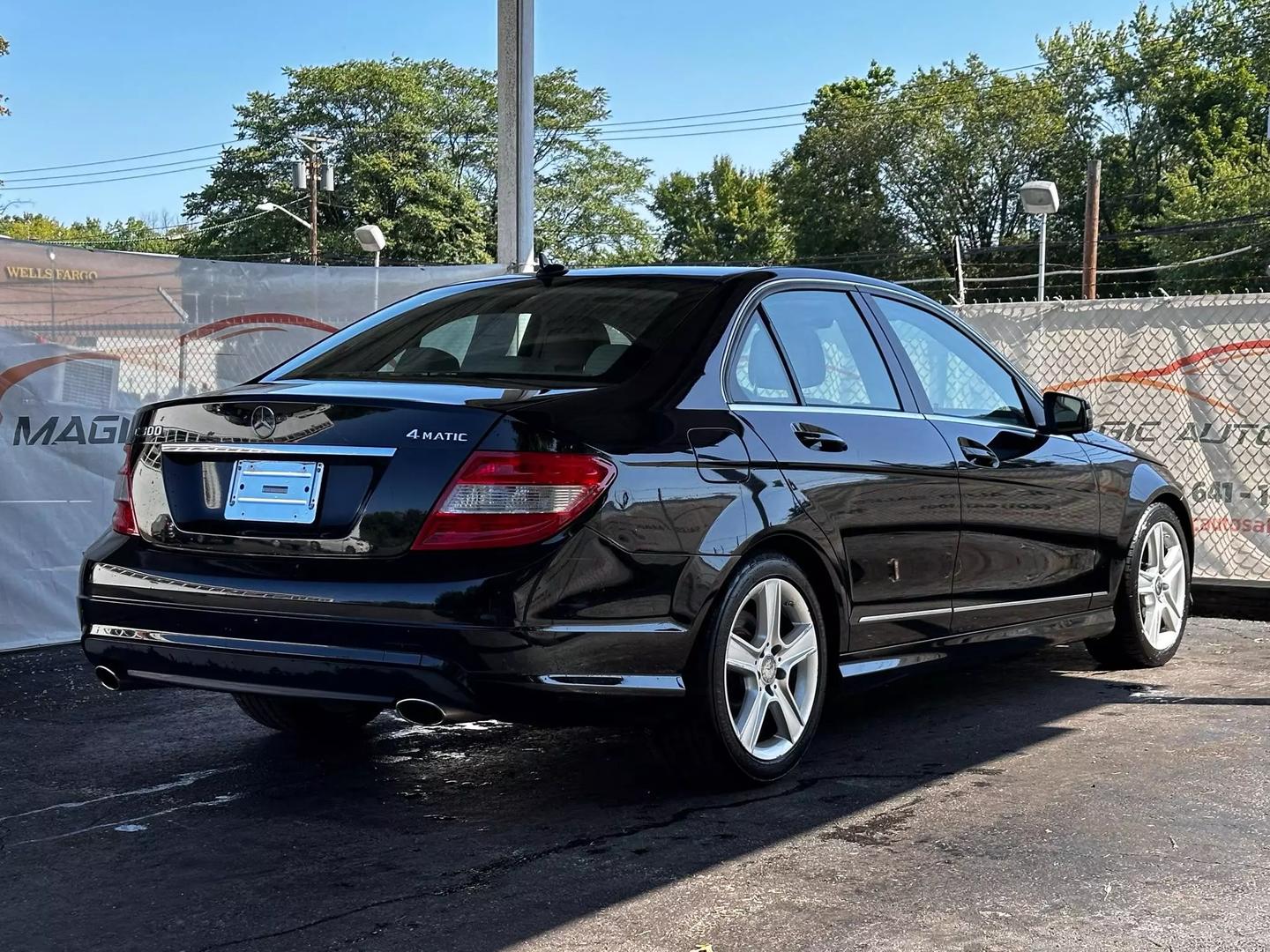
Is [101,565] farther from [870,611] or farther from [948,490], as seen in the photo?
[948,490]

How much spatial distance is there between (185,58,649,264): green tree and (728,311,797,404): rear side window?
64596mm

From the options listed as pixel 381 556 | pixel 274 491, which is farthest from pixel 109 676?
pixel 381 556

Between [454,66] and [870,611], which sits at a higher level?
[454,66]

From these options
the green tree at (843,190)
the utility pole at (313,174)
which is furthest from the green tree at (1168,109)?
the utility pole at (313,174)

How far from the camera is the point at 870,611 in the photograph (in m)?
5.02

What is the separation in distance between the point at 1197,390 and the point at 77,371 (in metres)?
5.93

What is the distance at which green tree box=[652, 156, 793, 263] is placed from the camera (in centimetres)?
9256

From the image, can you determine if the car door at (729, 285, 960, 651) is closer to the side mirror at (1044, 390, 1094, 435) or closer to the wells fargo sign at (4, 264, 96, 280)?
the side mirror at (1044, 390, 1094, 435)

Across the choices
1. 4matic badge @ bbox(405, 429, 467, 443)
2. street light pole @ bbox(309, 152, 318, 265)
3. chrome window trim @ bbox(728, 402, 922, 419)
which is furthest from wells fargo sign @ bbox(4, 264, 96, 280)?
street light pole @ bbox(309, 152, 318, 265)

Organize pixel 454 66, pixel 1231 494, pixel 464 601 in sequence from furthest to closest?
pixel 454 66 → pixel 1231 494 → pixel 464 601

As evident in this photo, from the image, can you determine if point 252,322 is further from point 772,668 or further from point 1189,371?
point 1189,371

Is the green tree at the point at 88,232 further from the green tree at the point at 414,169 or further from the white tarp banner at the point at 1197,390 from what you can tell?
the white tarp banner at the point at 1197,390

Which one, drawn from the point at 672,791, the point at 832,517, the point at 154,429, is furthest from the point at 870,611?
the point at 154,429

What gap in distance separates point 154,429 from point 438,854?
1458mm
